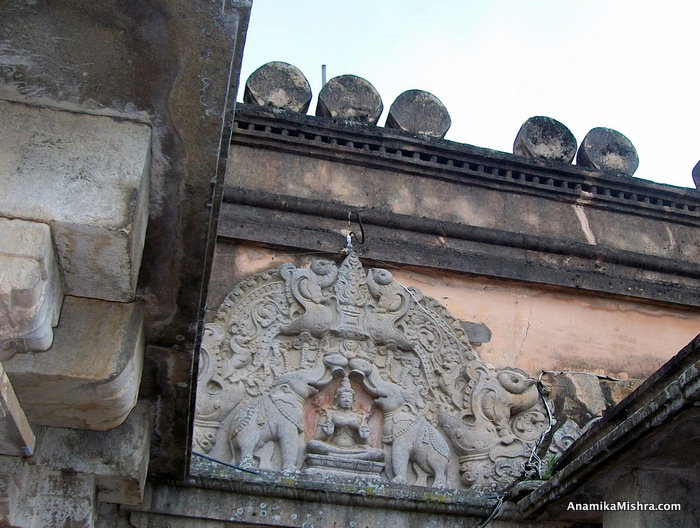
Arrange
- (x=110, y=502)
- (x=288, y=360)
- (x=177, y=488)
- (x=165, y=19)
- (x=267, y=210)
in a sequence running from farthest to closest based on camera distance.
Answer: (x=267, y=210)
(x=288, y=360)
(x=177, y=488)
(x=110, y=502)
(x=165, y=19)

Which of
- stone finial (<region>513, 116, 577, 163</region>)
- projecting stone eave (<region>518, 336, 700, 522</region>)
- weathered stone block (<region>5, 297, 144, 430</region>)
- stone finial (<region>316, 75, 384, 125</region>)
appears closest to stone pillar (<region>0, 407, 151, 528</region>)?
weathered stone block (<region>5, 297, 144, 430</region>)

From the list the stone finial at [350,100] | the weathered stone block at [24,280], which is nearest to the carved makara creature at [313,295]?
the stone finial at [350,100]

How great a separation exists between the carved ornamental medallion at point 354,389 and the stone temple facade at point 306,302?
0.5 inches

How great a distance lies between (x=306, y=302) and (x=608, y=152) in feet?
8.87

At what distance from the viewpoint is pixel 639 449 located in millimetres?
3418

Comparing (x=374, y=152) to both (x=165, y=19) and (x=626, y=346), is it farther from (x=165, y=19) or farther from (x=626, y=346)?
(x=165, y=19)

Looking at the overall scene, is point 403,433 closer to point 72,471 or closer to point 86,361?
point 72,471

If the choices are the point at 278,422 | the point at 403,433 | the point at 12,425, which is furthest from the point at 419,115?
the point at 12,425

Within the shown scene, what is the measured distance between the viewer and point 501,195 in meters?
5.83

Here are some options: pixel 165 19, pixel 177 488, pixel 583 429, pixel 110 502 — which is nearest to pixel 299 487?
pixel 177 488

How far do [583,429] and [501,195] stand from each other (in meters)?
1.65

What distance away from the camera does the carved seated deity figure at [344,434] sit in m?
4.45

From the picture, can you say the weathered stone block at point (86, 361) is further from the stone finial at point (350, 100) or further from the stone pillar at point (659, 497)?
the stone finial at point (350, 100)

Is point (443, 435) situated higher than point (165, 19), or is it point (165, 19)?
point (165, 19)
